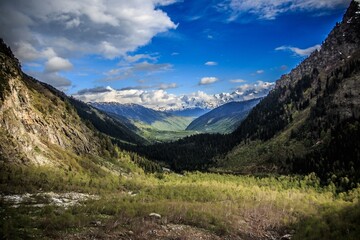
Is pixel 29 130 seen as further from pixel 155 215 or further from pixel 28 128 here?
pixel 155 215

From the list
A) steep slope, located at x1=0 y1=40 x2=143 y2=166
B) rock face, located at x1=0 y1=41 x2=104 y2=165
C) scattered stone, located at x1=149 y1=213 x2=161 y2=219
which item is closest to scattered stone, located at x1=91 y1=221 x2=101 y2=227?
scattered stone, located at x1=149 y1=213 x2=161 y2=219

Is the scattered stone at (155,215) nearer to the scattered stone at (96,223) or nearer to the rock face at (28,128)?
the scattered stone at (96,223)

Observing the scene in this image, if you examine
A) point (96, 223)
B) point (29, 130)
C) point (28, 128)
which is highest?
point (28, 128)

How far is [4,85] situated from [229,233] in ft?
360

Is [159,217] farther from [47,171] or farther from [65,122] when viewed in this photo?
[65,122]

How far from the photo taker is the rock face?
10778 centimetres

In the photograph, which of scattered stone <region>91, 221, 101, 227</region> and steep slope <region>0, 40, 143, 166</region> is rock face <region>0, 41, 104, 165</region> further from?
scattered stone <region>91, 221, 101, 227</region>

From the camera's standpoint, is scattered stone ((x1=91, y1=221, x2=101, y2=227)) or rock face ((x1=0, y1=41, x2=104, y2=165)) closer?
scattered stone ((x1=91, y1=221, x2=101, y2=227))

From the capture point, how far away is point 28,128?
136 m

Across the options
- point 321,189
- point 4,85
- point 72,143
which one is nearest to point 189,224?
point 4,85

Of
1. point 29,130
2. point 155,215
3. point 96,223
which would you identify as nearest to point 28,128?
point 29,130

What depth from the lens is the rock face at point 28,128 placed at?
107781 mm

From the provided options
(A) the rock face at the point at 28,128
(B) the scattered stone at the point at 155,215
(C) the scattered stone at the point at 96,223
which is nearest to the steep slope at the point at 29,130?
(A) the rock face at the point at 28,128

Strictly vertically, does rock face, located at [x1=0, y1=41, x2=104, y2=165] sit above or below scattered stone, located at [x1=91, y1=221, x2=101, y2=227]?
above
